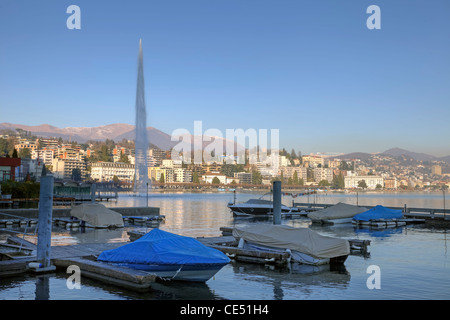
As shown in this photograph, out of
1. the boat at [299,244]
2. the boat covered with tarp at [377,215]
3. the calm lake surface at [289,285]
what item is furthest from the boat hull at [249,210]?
the boat at [299,244]

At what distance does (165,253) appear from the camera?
15953mm

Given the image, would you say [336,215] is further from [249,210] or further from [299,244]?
[299,244]

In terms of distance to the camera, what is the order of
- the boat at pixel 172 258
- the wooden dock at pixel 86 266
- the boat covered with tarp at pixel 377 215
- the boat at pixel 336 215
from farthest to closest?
1. the boat at pixel 336 215
2. the boat covered with tarp at pixel 377 215
3. the boat at pixel 172 258
4. the wooden dock at pixel 86 266

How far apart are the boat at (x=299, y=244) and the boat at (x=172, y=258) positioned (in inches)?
234

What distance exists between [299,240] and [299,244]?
0.97ft

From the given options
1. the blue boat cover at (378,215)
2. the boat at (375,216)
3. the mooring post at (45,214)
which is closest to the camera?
the mooring post at (45,214)

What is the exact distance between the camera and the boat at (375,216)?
151 feet

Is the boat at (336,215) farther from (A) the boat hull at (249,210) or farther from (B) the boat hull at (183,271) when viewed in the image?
(B) the boat hull at (183,271)

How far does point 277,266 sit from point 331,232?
813 inches

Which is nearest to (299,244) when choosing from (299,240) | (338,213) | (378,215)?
(299,240)

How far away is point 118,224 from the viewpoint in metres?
40.2

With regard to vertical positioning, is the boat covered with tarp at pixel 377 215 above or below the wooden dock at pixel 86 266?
below
